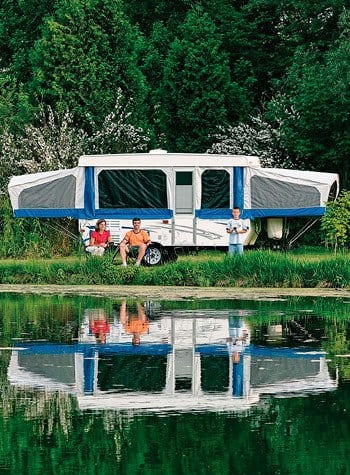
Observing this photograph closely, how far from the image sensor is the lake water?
33.2 ft

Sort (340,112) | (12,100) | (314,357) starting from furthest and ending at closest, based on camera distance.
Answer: (12,100), (340,112), (314,357)

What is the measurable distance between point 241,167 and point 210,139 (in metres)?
7.76

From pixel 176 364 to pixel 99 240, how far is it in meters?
15.9

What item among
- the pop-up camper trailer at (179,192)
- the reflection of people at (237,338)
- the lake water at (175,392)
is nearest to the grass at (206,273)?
the lake water at (175,392)

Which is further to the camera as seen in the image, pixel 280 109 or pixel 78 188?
pixel 280 109

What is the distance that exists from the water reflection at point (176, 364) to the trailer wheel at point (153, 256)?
1188cm

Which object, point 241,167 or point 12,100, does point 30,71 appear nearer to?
point 12,100

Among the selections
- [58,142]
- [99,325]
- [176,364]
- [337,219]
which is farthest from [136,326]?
[58,142]

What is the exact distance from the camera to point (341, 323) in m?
19.4

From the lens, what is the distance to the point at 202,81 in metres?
40.7

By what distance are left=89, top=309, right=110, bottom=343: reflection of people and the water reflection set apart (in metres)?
0.01

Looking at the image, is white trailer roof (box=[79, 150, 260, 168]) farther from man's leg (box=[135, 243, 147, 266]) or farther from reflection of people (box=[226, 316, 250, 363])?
reflection of people (box=[226, 316, 250, 363])

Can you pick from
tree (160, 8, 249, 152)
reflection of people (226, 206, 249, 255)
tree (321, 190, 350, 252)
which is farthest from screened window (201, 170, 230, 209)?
tree (160, 8, 249, 152)

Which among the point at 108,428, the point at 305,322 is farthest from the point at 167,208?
the point at 108,428
